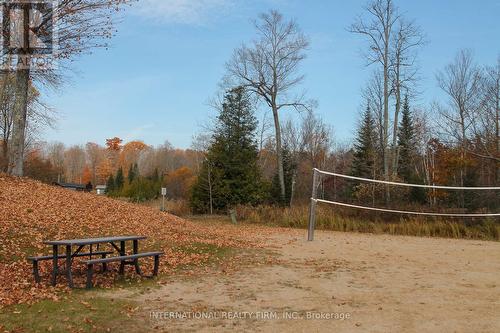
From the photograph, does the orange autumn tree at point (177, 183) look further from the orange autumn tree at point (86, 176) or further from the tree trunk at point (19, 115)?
the orange autumn tree at point (86, 176)

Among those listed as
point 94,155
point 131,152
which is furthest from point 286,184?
point 94,155

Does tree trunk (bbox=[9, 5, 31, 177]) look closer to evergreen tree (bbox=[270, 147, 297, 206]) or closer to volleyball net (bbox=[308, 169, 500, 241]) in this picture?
volleyball net (bbox=[308, 169, 500, 241])

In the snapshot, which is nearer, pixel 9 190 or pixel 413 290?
pixel 413 290

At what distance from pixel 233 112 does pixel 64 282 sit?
2384 cm

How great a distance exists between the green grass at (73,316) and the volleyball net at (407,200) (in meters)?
7.67

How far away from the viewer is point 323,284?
7.00m

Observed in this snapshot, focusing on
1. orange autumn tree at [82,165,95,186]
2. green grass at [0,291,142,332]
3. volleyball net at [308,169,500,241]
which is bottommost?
green grass at [0,291,142,332]

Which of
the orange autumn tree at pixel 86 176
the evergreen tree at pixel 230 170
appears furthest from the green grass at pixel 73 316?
the orange autumn tree at pixel 86 176

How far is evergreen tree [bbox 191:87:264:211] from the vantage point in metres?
27.9

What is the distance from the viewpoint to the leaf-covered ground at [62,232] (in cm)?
675

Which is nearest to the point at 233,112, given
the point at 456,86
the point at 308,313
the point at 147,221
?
the point at 456,86

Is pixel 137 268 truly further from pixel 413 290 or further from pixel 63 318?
pixel 413 290
